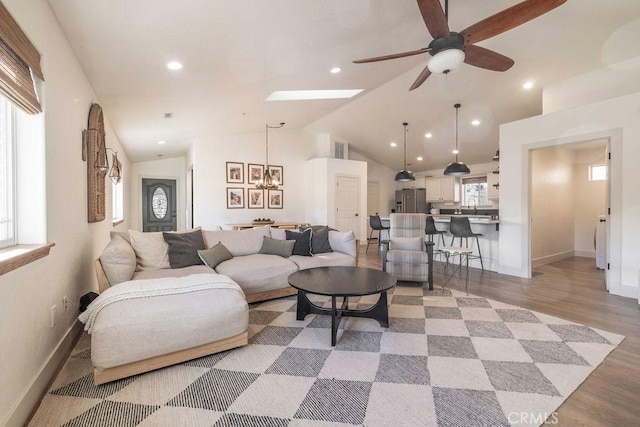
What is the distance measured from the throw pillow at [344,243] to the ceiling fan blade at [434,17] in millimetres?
2566

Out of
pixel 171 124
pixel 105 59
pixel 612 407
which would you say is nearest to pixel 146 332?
pixel 105 59

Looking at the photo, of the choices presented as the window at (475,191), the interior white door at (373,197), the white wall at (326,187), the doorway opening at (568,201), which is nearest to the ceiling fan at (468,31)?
the doorway opening at (568,201)

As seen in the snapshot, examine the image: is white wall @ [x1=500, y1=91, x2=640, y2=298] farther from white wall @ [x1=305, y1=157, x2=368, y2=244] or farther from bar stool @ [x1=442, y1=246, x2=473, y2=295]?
white wall @ [x1=305, y1=157, x2=368, y2=244]

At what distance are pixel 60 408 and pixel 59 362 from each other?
57cm

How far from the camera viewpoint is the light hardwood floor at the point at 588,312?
159 cm

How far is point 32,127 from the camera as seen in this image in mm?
1808

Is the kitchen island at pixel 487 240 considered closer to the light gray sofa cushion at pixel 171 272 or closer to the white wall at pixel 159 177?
the light gray sofa cushion at pixel 171 272

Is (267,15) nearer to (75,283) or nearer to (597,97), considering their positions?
(75,283)

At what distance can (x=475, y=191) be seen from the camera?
337 inches

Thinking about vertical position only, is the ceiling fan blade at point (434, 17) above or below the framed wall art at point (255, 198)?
above

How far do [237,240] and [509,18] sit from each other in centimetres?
346

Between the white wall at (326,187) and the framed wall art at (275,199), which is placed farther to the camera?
the white wall at (326,187)

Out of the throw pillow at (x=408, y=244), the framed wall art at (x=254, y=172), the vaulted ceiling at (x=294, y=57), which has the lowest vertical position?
the throw pillow at (x=408, y=244)

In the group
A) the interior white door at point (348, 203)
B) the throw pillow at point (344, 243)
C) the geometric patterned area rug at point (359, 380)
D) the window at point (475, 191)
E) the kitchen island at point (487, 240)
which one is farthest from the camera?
the window at point (475, 191)
